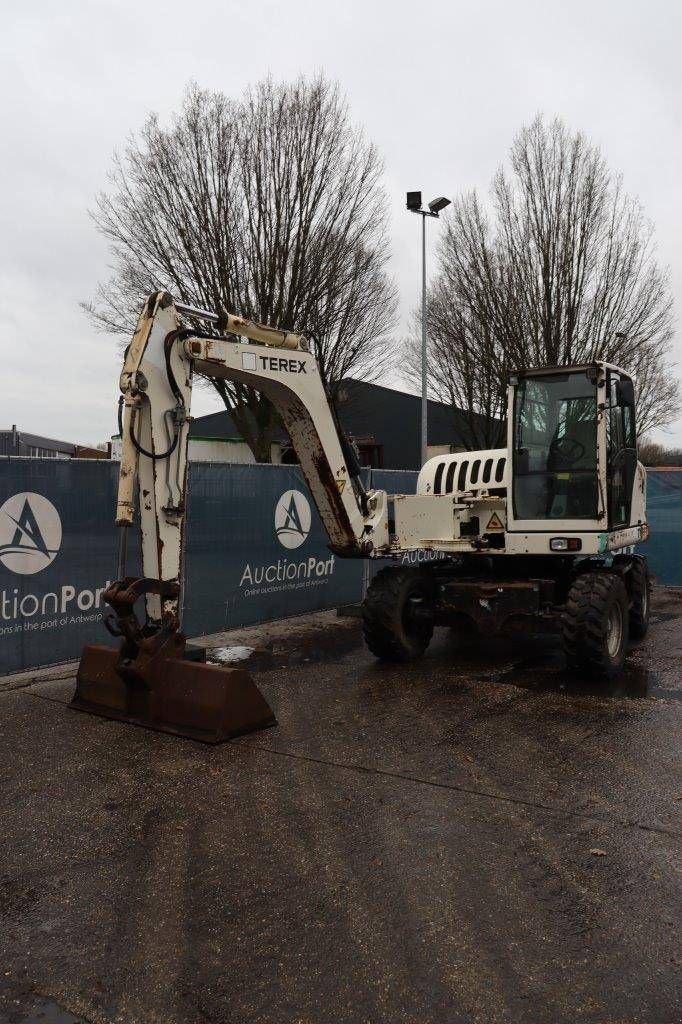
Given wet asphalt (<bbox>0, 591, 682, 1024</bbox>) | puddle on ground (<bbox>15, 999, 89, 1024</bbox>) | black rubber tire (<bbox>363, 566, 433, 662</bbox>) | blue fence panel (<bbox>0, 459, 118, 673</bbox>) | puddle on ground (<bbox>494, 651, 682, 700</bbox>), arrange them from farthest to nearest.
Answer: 1. black rubber tire (<bbox>363, 566, 433, 662</bbox>)
2. blue fence panel (<bbox>0, 459, 118, 673</bbox>)
3. puddle on ground (<bbox>494, 651, 682, 700</bbox>)
4. wet asphalt (<bbox>0, 591, 682, 1024</bbox>)
5. puddle on ground (<bbox>15, 999, 89, 1024</bbox>)

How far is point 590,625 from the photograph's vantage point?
745cm

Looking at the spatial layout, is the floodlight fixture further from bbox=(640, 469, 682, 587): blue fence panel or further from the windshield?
the windshield

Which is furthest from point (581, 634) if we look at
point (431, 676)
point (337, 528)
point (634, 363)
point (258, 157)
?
point (634, 363)

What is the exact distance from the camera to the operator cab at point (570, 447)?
8.03m

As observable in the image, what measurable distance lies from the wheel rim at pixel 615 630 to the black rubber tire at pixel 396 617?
1.88 m

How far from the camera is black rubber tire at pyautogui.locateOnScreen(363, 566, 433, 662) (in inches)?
330

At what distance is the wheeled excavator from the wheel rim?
0.03 m

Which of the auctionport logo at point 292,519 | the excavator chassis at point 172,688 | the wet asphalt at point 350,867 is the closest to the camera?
the wet asphalt at point 350,867

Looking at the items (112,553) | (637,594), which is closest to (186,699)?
(112,553)

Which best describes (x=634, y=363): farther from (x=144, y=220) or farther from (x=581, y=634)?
(x=581, y=634)

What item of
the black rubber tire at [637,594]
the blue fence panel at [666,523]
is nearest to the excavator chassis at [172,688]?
the black rubber tire at [637,594]

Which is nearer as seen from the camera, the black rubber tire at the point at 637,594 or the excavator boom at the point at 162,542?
the excavator boom at the point at 162,542

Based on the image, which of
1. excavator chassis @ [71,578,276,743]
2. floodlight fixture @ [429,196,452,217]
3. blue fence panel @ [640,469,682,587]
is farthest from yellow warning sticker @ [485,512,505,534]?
floodlight fixture @ [429,196,452,217]

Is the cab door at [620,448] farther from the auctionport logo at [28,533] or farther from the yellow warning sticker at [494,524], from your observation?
the auctionport logo at [28,533]
